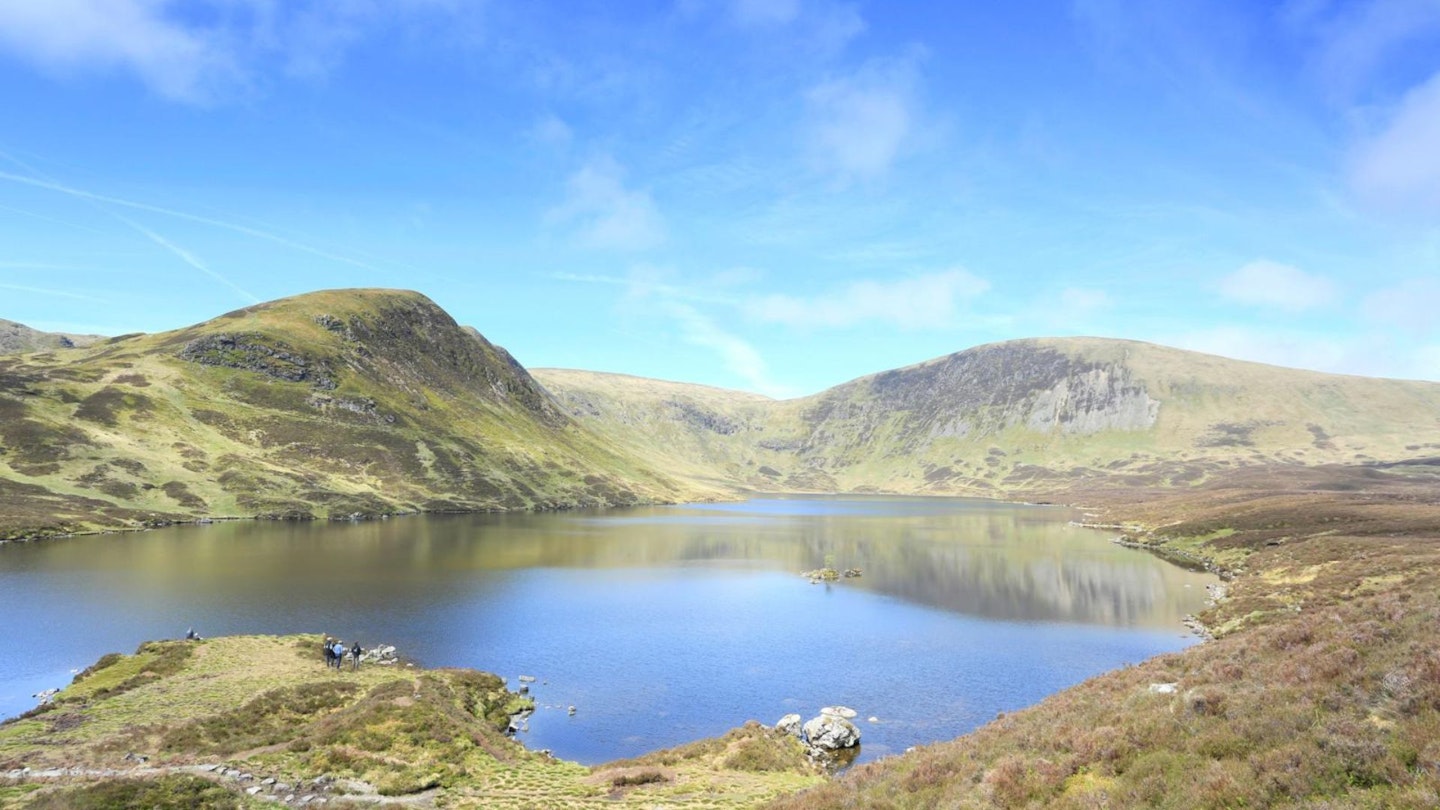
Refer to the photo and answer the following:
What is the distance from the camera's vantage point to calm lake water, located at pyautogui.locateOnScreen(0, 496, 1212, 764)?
158 feet

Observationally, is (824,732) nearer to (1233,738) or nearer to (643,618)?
(1233,738)

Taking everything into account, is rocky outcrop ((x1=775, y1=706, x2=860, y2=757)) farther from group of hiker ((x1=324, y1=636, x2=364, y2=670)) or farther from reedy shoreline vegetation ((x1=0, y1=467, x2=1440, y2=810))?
group of hiker ((x1=324, y1=636, x2=364, y2=670))

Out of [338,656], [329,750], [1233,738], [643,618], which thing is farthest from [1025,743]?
[643,618]

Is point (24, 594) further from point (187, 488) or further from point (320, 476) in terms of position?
point (320, 476)

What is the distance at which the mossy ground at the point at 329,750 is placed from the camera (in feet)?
92.9

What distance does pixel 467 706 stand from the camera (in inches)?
1710

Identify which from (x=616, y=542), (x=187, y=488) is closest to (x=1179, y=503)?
(x=616, y=542)

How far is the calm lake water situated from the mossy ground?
5258 mm

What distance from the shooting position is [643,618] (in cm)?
7438

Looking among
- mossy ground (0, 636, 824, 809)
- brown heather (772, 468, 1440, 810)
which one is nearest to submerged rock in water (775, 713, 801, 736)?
mossy ground (0, 636, 824, 809)


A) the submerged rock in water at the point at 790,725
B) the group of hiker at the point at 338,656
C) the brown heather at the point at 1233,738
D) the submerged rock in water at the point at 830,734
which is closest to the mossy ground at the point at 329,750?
the submerged rock in water at the point at 790,725

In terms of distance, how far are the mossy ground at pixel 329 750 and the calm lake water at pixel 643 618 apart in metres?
5.26

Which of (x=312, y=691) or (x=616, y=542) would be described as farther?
(x=616, y=542)

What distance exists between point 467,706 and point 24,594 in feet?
209
